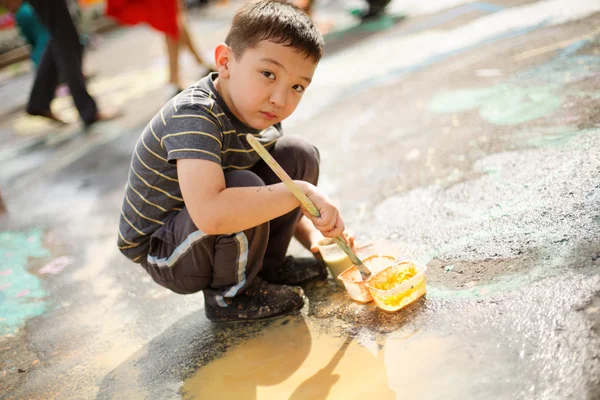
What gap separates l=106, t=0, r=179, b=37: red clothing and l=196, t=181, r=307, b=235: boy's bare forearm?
11.3 ft

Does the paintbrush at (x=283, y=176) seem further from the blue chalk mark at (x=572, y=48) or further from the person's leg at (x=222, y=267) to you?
the blue chalk mark at (x=572, y=48)

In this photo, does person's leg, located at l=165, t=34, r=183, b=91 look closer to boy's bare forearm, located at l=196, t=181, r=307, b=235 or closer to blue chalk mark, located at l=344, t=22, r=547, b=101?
blue chalk mark, located at l=344, t=22, r=547, b=101

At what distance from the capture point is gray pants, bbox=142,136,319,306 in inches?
70.1

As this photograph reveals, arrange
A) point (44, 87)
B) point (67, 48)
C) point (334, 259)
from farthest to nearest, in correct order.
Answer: point (44, 87) → point (67, 48) → point (334, 259)

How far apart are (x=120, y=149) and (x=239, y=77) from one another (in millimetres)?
2568

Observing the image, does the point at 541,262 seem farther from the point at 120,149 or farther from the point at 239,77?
the point at 120,149

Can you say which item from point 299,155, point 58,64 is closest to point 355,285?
point 299,155

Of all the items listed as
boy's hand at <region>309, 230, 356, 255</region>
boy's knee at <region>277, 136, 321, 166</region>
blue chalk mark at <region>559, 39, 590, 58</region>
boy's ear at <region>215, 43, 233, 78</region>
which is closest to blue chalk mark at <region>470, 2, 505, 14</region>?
blue chalk mark at <region>559, 39, 590, 58</region>

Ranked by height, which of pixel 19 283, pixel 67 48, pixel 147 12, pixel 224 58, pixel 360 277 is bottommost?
pixel 19 283

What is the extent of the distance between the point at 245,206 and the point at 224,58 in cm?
55

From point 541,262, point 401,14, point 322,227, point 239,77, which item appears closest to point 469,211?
point 541,262

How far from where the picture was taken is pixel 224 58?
1846 millimetres

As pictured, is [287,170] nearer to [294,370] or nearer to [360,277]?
[360,277]

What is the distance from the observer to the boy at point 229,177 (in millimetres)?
1645
